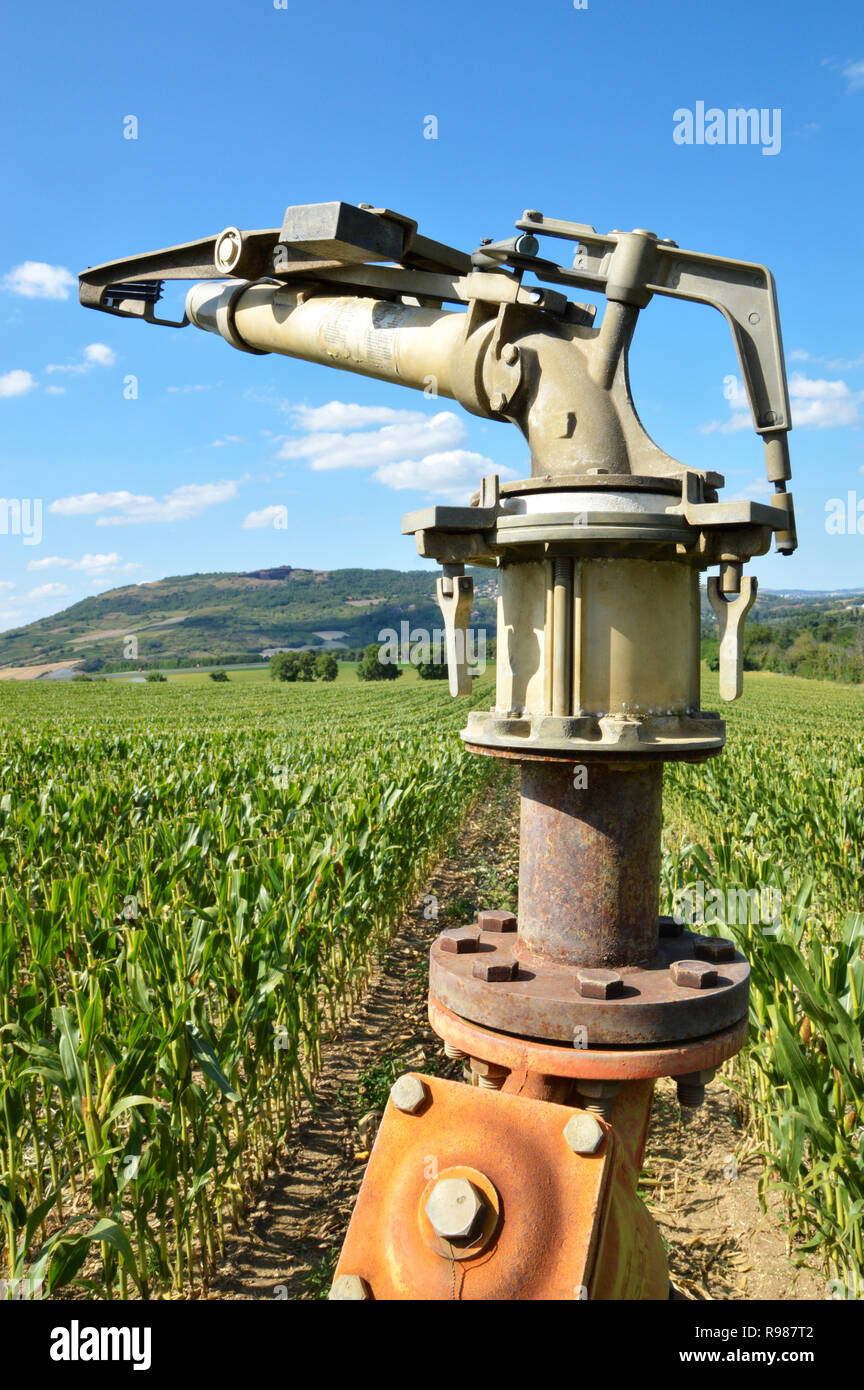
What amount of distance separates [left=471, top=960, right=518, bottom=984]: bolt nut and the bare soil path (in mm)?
1924

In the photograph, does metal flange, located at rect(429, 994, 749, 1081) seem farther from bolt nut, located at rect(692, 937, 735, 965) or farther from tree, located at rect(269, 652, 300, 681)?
tree, located at rect(269, 652, 300, 681)

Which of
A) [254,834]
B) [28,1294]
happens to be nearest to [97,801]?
[254,834]

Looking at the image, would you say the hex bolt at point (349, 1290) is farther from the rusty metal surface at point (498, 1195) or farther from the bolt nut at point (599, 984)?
the bolt nut at point (599, 984)

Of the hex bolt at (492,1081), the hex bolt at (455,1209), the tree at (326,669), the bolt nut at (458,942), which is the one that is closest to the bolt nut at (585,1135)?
the hex bolt at (455,1209)

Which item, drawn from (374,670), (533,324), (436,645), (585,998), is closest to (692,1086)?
(585,998)

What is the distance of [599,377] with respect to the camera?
2059 millimetres

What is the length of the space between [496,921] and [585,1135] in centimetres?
83

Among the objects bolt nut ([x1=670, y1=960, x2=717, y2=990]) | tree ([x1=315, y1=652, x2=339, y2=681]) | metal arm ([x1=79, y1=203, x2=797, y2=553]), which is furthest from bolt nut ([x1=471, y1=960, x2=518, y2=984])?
tree ([x1=315, y1=652, x2=339, y2=681])

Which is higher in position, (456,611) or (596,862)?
(456,611)

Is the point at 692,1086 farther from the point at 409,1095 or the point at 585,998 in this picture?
the point at 409,1095

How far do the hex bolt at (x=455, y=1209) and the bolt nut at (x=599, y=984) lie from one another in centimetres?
47

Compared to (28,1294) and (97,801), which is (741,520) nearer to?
(28,1294)

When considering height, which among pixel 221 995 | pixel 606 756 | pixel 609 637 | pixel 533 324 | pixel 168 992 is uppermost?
pixel 533 324

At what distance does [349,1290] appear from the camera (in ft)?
4.87
